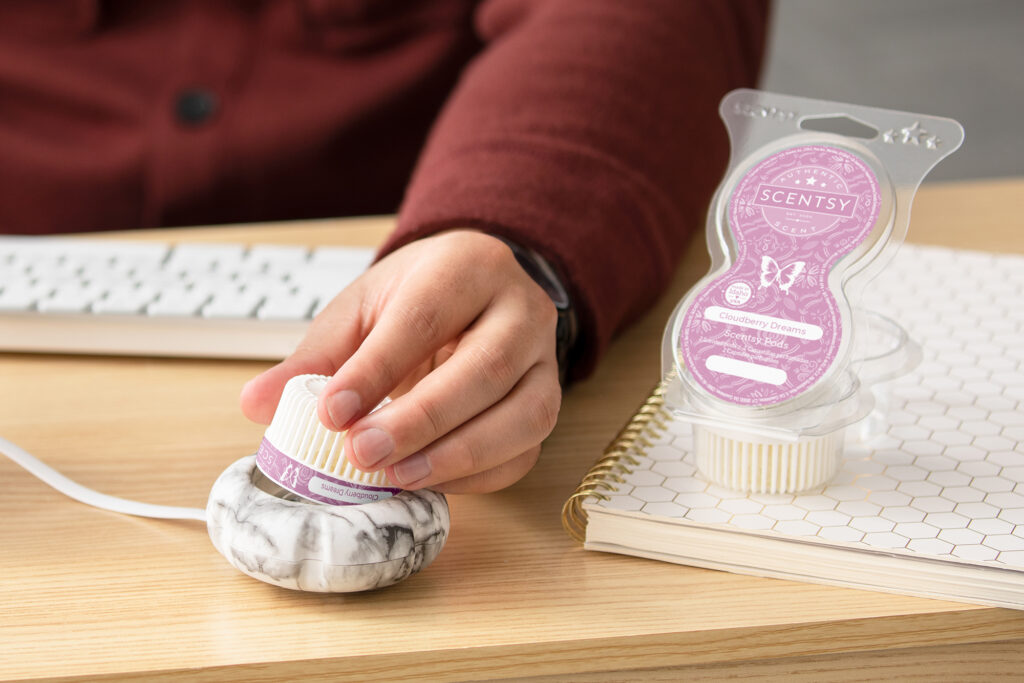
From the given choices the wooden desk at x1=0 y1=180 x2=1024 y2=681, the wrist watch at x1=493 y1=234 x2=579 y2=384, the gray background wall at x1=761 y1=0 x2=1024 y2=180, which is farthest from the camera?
the gray background wall at x1=761 y1=0 x2=1024 y2=180

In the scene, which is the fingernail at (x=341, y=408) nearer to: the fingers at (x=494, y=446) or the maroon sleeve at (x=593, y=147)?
the fingers at (x=494, y=446)

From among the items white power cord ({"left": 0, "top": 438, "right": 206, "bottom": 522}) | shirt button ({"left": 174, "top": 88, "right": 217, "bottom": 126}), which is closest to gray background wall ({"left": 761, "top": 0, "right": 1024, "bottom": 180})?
shirt button ({"left": 174, "top": 88, "right": 217, "bottom": 126})

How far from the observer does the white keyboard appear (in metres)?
0.63

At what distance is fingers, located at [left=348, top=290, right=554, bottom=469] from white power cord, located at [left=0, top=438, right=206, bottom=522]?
0.11m

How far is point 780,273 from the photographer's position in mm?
455

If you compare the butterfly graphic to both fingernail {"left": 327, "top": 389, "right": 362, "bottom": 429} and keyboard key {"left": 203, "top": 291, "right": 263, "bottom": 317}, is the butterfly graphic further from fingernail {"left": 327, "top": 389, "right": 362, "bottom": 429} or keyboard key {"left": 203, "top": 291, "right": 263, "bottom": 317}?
keyboard key {"left": 203, "top": 291, "right": 263, "bottom": 317}

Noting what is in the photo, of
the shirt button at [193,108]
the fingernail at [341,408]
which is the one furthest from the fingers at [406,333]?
the shirt button at [193,108]

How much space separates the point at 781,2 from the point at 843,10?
217 millimetres

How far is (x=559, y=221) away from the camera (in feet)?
1.96

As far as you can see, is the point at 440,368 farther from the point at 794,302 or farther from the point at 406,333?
the point at 794,302

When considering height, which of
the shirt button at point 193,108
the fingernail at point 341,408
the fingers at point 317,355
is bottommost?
the shirt button at point 193,108

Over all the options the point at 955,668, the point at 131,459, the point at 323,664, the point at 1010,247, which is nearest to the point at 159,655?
the point at 323,664

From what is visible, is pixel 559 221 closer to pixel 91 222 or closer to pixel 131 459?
pixel 131 459

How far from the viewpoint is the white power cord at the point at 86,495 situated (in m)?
0.47
